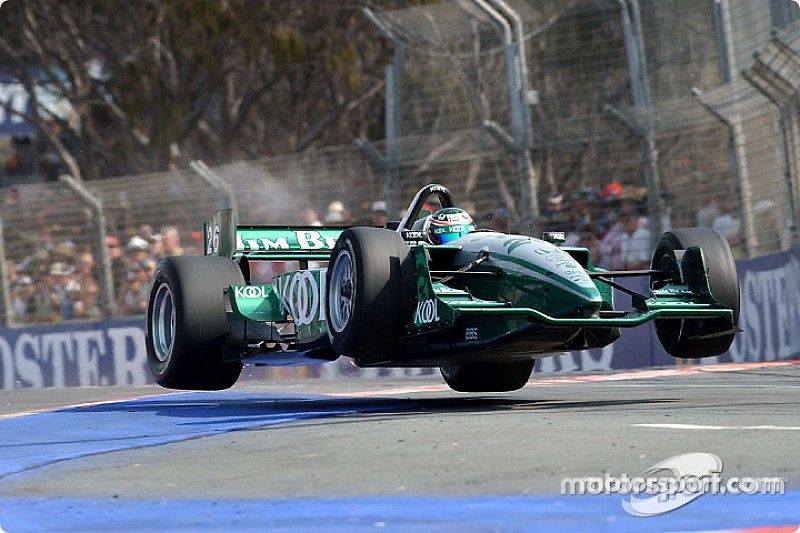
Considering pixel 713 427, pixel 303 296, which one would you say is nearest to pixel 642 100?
pixel 303 296

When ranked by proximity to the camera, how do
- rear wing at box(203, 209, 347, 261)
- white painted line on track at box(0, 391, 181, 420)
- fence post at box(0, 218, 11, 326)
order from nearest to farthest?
1. white painted line on track at box(0, 391, 181, 420)
2. rear wing at box(203, 209, 347, 261)
3. fence post at box(0, 218, 11, 326)

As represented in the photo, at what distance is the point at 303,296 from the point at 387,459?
361cm

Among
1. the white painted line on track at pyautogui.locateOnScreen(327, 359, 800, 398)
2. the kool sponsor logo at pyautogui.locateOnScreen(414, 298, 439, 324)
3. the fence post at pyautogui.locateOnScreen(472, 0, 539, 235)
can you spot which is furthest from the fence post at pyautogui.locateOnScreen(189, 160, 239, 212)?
the kool sponsor logo at pyautogui.locateOnScreen(414, 298, 439, 324)

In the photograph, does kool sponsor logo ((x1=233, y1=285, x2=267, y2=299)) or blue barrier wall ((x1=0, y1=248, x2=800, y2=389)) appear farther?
blue barrier wall ((x1=0, y1=248, x2=800, y2=389))

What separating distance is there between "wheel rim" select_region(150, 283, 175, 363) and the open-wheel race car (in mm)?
11

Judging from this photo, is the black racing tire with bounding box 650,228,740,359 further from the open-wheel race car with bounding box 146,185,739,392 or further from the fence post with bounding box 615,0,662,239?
the fence post with bounding box 615,0,662,239

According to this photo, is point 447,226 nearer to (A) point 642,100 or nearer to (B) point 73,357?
(A) point 642,100

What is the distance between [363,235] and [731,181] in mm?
6436

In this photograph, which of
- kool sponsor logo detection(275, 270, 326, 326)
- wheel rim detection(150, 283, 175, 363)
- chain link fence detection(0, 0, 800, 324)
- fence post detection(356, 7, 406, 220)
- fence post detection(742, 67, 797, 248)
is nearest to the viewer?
kool sponsor logo detection(275, 270, 326, 326)

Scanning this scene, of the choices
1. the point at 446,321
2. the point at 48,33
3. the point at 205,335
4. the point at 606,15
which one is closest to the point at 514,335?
the point at 446,321

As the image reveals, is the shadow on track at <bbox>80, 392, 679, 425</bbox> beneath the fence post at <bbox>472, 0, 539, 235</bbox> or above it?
beneath

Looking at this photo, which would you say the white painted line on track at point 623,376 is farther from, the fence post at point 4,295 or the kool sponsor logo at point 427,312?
the fence post at point 4,295

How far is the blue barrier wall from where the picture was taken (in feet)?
45.3

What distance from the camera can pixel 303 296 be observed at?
9.81m
